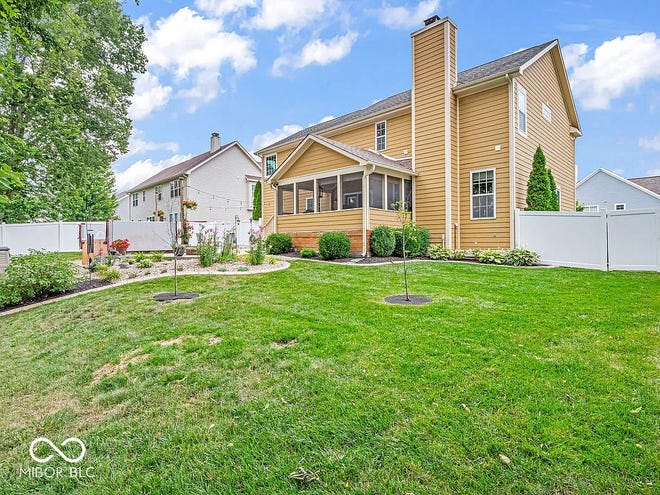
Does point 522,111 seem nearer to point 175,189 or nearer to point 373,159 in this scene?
point 373,159

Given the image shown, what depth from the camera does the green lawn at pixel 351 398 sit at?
200 cm

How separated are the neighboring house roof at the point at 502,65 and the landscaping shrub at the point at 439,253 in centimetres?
576

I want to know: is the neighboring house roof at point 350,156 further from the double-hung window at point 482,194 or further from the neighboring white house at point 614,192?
the neighboring white house at point 614,192

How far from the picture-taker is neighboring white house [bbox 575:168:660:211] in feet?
79.7

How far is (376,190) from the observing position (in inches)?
473

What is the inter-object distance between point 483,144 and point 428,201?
2630 mm

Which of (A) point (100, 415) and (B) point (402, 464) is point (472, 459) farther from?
(A) point (100, 415)

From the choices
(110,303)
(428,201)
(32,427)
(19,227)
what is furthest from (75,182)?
(32,427)

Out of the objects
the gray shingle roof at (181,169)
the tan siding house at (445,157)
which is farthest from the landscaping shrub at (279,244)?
the gray shingle roof at (181,169)

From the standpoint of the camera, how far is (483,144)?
1204cm

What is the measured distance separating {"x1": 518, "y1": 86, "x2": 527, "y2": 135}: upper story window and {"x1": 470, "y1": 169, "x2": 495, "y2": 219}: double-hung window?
179 cm

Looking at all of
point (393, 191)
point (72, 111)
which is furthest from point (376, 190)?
point (72, 111)

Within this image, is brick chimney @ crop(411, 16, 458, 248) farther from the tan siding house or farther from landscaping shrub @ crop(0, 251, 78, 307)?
landscaping shrub @ crop(0, 251, 78, 307)

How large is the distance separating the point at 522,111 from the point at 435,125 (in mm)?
2869
